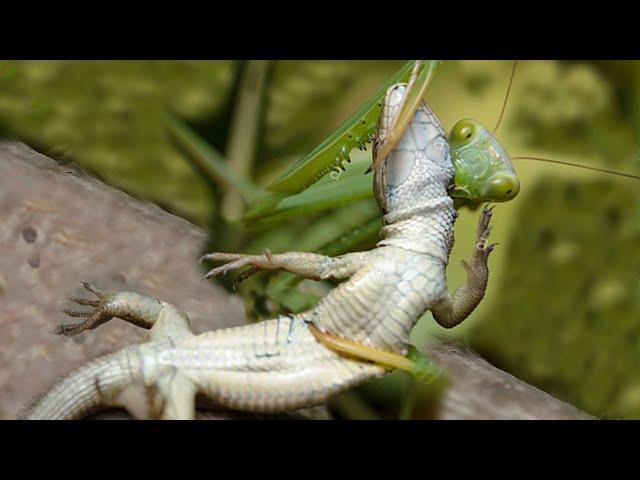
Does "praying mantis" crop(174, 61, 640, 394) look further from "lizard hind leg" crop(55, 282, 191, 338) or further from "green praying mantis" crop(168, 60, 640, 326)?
"lizard hind leg" crop(55, 282, 191, 338)

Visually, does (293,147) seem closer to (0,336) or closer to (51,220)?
(51,220)

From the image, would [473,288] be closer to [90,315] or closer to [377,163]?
[377,163]

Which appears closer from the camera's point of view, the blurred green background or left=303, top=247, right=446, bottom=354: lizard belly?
left=303, top=247, right=446, bottom=354: lizard belly

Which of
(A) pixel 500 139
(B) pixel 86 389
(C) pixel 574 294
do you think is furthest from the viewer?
(C) pixel 574 294

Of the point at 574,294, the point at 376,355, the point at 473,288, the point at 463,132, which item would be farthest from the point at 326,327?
the point at 574,294

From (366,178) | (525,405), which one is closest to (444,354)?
(525,405)

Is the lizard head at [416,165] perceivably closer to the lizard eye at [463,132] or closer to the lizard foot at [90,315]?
the lizard eye at [463,132]

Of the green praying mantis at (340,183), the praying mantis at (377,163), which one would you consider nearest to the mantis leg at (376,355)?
the praying mantis at (377,163)

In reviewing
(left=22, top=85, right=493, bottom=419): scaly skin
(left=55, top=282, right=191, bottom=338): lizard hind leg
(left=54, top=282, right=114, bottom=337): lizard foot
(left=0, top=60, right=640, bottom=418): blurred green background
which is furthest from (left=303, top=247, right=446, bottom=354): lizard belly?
(left=54, top=282, right=114, bottom=337): lizard foot
